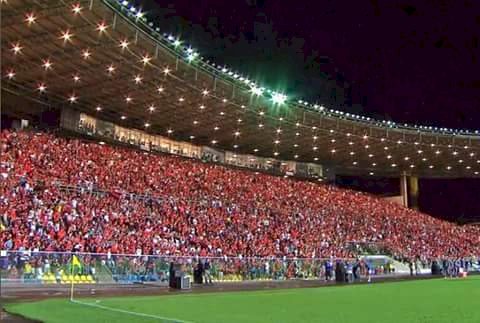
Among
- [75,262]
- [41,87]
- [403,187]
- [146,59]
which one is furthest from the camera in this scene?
[403,187]

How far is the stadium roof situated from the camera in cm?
2822

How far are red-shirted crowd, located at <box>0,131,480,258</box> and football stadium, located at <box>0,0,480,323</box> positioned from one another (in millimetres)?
143

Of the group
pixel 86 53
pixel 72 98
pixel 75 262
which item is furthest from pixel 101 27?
pixel 72 98

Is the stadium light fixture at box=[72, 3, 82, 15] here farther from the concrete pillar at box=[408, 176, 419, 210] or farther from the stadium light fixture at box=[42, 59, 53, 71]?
the concrete pillar at box=[408, 176, 419, 210]

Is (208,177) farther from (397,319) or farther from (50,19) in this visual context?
(397,319)

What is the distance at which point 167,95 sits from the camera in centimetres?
4006

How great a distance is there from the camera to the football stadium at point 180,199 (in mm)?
17031

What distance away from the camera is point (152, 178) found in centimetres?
3781

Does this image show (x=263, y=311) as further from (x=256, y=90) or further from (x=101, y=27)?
(x=256, y=90)

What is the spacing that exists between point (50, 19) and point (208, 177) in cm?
2016

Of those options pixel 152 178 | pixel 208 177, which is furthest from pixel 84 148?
pixel 208 177

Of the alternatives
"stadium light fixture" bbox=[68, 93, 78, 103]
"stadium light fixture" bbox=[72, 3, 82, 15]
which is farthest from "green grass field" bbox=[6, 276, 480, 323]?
"stadium light fixture" bbox=[68, 93, 78, 103]

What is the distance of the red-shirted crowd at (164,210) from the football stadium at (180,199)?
0.47 ft

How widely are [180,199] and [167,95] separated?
813cm
